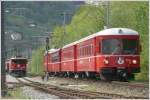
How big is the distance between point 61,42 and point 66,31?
19.2 feet

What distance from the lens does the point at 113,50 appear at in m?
24.3

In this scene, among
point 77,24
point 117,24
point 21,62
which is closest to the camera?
point 117,24

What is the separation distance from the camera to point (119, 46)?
79.8 feet

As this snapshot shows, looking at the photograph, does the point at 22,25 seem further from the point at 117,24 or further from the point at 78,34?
the point at 117,24

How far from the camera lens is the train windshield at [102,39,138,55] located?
2425cm

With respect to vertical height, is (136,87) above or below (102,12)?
below

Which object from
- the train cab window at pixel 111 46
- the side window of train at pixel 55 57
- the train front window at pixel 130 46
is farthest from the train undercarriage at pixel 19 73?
the train front window at pixel 130 46

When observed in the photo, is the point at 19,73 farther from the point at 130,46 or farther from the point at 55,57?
the point at 130,46

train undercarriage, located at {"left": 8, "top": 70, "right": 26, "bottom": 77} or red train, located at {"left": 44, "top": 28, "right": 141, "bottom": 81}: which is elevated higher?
red train, located at {"left": 44, "top": 28, "right": 141, "bottom": 81}

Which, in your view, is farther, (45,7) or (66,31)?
(45,7)

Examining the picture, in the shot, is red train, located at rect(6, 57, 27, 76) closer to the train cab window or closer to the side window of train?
the side window of train

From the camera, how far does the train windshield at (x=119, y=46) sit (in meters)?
24.2

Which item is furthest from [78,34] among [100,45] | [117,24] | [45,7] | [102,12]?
[100,45]

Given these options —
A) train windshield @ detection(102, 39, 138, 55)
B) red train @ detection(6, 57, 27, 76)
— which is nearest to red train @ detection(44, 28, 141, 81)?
train windshield @ detection(102, 39, 138, 55)
